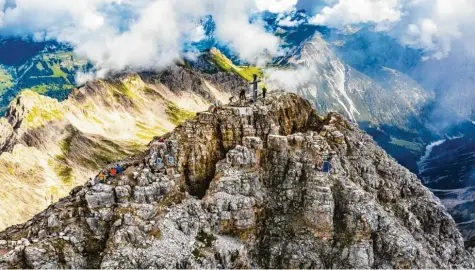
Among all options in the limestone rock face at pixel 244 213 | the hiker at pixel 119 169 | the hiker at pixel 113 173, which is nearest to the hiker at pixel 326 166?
the limestone rock face at pixel 244 213

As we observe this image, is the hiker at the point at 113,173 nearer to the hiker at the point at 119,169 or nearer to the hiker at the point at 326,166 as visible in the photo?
the hiker at the point at 119,169

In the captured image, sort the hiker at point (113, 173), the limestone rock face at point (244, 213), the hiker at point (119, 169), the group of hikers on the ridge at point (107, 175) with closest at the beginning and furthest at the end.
Answer: the limestone rock face at point (244, 213)
the group of hikers on the ridge at point (107, 175)
the hiker at point (113, 173)
the hiker at point (119, 169)

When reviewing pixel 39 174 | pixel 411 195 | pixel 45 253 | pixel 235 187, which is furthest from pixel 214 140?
pixel 39 174

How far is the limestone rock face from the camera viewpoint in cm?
6047

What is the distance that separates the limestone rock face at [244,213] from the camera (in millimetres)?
60469

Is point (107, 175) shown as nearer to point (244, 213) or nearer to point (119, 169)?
point (119, 169)

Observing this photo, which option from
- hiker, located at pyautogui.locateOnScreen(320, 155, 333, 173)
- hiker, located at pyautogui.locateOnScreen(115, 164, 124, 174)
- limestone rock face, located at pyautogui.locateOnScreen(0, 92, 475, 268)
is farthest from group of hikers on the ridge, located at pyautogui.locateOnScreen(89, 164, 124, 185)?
hiker, located at pyautogui.locateOnScreen(320, 155, 333, 173)

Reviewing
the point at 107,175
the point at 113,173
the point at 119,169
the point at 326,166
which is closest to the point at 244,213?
the point at 326,166

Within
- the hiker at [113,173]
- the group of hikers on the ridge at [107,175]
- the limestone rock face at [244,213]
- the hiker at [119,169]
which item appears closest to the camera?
the limestone rock face at [244,213]

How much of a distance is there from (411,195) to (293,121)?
27.4m

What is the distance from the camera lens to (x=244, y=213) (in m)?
68.1

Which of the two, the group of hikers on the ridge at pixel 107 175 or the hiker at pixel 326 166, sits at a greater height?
the hiker at pixel 326 166

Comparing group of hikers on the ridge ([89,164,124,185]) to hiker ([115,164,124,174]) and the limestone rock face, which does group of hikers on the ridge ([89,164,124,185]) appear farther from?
the limestone rock face

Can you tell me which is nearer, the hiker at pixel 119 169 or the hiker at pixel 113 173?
the hiker at pixel 113 173
